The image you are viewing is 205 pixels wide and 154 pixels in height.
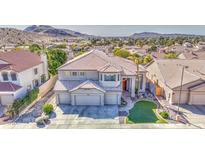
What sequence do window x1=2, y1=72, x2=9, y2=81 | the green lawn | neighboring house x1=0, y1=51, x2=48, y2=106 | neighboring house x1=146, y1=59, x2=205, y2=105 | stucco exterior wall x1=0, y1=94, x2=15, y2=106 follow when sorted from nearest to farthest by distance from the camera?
the green lawn, neighboring house x1=146, y1=59, x2=205, y2=105, stucco exterior wall x1=0, y1=94, x2=15, y2=106, neighboring house x1=0, y1=51, x2=48, y2=106, window x1=2, y1=72, x2=9, y2=81

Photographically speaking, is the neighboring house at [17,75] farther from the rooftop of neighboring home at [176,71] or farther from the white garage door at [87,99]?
the rooftop of neighboring home at [176,71]

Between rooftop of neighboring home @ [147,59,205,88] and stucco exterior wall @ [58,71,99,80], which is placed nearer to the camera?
rooftop of neighboring home @ [147,59,205,88]

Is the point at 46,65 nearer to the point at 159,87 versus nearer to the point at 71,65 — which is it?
the point at 71,65

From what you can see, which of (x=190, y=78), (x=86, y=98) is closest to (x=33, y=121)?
(x=86, y=98)

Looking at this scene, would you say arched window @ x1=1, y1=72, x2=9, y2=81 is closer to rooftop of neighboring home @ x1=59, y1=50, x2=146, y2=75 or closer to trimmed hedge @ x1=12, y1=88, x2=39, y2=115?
trimmed hedge @ x1=12, y1=88, x2=39, y2=115

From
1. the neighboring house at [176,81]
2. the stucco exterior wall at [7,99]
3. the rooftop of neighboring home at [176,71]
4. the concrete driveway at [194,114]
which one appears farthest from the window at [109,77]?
Answer: the stucco exterior wall at [7,99]

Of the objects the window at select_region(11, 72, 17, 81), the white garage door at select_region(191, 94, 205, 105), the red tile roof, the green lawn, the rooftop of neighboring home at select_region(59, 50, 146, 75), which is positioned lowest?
the green lawn

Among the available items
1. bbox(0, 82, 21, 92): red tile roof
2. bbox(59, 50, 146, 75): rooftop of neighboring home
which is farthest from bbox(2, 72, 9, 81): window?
bbox(59, 50, 146, 75): rooftop of neighboring home
